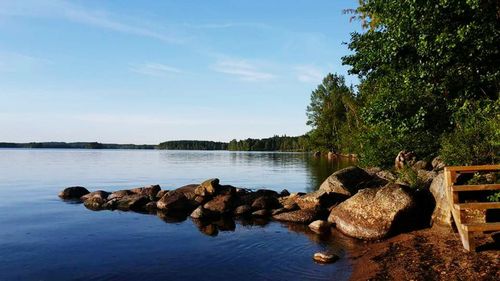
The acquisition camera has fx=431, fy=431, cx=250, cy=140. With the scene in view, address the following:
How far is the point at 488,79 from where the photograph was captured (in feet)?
45.5

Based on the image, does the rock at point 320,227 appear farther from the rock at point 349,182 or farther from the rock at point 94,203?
the rock at point 94,203

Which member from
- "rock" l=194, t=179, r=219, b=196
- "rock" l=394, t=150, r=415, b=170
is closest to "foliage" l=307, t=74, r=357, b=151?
"rock" l=394, t=150, r=415, b=170

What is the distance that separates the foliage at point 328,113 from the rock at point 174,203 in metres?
71.0

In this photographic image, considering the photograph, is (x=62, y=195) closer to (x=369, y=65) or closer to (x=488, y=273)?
(x=369, y=65)

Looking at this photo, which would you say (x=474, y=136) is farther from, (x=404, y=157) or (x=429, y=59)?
(x=404, y=157)

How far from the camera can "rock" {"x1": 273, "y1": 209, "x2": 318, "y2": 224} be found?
19297 mm

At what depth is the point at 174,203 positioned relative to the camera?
23328mm

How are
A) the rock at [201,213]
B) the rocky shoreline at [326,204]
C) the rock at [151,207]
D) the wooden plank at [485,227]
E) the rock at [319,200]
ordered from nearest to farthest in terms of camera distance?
the wooden plank at [485,227], the rocky shoreline at [326,204], the rock at [319,200], the rock at [201,213], the rock at [151,207]

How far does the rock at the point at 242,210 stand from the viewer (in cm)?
2202

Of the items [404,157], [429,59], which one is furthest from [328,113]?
[429,59]

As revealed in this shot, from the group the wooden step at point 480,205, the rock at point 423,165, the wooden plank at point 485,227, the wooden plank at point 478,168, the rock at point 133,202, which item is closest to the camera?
the wooden plank at point 485,227

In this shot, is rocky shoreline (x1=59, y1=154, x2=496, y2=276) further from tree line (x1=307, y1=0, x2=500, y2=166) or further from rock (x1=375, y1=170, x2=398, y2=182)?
tree line (x1=307, y1=0, x2=500, y2=166)

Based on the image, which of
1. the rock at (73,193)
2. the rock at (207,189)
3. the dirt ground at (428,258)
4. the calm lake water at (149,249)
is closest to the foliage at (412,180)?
the dirt ground at (428,258)

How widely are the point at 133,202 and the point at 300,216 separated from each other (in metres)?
10.2
